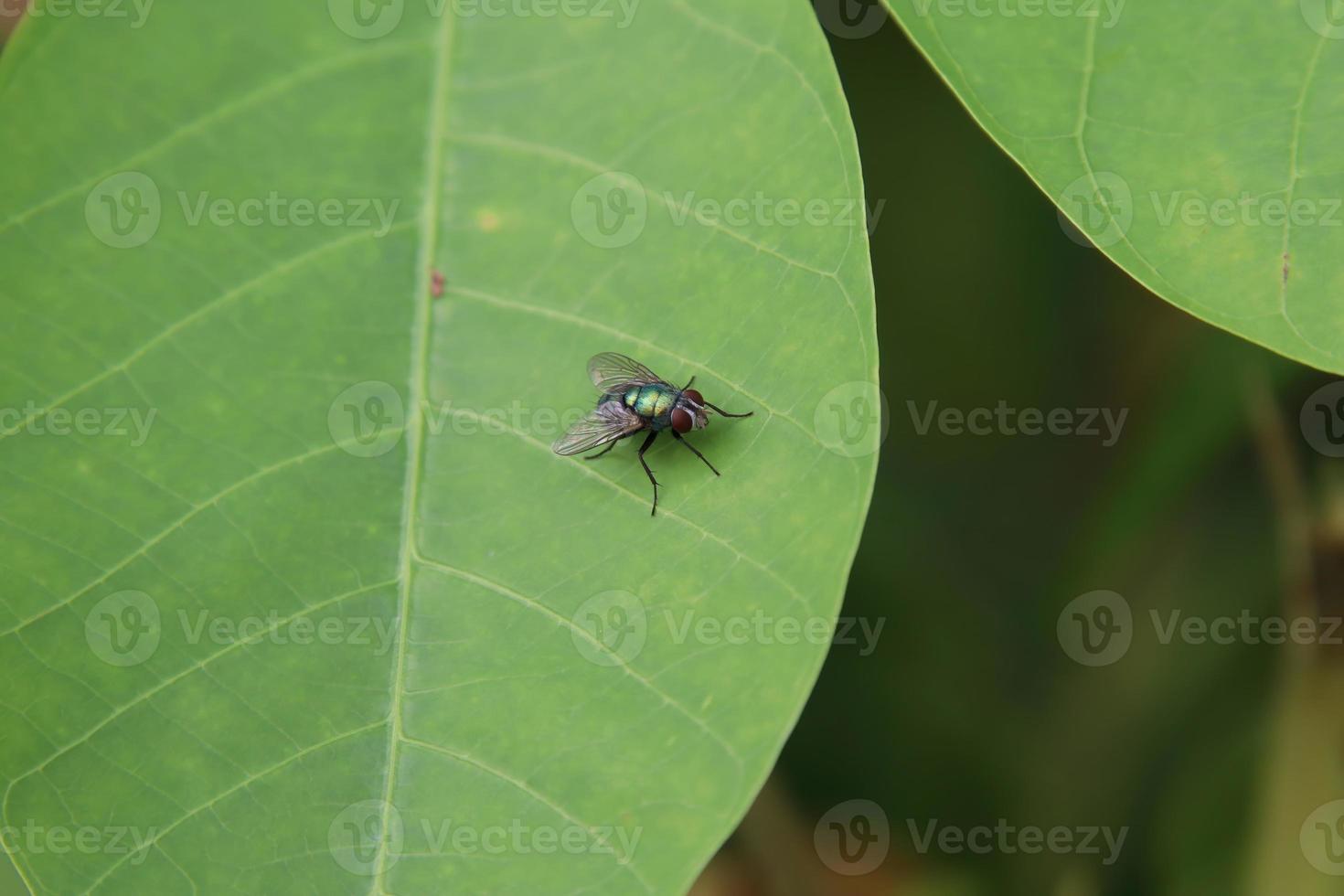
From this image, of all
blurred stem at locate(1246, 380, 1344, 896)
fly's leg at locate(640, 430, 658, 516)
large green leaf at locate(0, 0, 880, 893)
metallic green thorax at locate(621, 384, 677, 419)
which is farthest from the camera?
blurred stem at locate(1246, 380, 1344, 896)

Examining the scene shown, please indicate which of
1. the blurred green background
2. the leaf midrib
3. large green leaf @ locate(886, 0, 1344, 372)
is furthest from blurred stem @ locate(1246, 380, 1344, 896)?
the leaf midrib

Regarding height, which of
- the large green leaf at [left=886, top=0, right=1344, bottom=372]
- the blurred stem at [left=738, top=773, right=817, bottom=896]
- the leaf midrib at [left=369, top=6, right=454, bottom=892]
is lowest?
the blurred stem at [left=738, top=773, right=817, bottom=896]

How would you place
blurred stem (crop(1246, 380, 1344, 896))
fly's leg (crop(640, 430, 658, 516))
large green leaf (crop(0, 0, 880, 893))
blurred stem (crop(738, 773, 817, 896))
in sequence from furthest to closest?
1. blurred stem (crop(738, 773, 817, 896))
2. blurred stem (crop(1246, 380, 1344, 896))
3. fly's leg (crop(640, 430, 658, 516))
4. large green leaf (crop(0, 0, 880, 893))

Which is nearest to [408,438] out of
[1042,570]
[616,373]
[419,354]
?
[419,354]

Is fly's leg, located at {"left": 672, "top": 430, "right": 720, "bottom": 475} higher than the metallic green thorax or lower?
lower

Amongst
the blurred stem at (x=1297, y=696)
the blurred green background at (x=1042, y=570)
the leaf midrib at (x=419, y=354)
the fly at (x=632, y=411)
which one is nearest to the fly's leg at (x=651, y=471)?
the fly at (x=632, y=411)

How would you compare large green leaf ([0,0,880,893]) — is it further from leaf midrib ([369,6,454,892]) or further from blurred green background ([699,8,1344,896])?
blurred green background ([699,8,1344,896])
